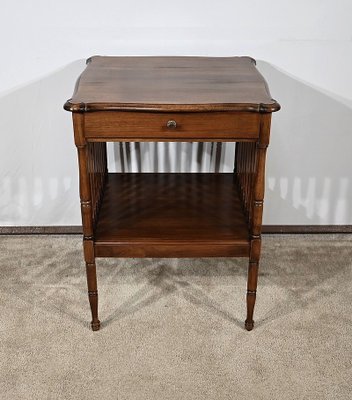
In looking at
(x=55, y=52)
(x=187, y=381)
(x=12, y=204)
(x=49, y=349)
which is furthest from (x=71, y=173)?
(x=187, y=381)

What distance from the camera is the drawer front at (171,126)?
1596mm

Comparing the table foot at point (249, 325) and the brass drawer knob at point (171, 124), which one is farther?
the table foot at point (249, 325)

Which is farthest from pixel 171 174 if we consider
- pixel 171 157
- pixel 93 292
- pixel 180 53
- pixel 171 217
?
pixel 93 292

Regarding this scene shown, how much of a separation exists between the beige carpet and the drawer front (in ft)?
2.05

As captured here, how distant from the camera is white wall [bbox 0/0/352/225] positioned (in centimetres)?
206

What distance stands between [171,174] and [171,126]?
22.1 inches

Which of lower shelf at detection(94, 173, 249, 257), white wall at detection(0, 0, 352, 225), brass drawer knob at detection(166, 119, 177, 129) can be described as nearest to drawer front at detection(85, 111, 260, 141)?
brass drawer knob at detection(166, 119, 177, 129)

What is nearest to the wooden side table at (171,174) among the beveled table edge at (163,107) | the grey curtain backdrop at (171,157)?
the beveled table edge at (163,107)

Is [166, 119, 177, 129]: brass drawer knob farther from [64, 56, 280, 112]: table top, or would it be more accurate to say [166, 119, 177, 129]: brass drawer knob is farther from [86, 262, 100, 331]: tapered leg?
[86, 262, 100, 331]: tapered leg

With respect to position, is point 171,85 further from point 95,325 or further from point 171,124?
point 95,325

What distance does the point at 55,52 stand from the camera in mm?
2100

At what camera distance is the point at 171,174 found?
216 centimetres

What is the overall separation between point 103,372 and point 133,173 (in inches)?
27.6

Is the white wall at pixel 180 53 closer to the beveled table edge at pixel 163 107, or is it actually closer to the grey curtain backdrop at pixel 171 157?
the grey curtain backdrop at pixel 171 157
